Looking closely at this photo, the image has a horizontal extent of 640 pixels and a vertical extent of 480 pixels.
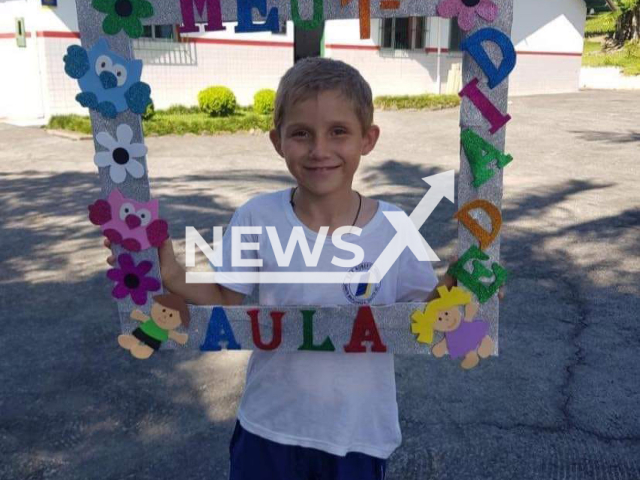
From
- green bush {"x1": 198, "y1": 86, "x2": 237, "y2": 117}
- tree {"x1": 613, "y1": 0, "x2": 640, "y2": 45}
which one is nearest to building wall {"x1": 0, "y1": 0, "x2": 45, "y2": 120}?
green bush {"x1": 198, "y1": 86, "x2": 237, "y2": 117}

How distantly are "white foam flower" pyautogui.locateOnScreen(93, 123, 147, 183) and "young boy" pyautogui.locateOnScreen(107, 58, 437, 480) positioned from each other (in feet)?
0.65

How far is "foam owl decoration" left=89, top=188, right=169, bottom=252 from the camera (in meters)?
1.51

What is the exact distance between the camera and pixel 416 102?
15.5m

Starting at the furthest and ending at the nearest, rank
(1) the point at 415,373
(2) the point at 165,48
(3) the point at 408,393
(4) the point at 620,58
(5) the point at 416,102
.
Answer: (4) the point at 620,58, (5) the point at 416,102, (2) the point at 165,48, (1) the point at 415,373, (3) the point at 408,393

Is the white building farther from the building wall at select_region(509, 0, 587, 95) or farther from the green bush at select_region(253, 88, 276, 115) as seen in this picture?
the green bush at select_region(253, 88, 276, 115)

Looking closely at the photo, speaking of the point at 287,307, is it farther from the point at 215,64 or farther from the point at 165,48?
the point at 215,64

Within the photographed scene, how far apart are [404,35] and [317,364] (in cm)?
1756

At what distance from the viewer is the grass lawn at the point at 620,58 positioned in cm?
2644

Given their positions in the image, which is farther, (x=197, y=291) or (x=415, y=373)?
(x=415, y=373)

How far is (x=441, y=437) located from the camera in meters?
2.81

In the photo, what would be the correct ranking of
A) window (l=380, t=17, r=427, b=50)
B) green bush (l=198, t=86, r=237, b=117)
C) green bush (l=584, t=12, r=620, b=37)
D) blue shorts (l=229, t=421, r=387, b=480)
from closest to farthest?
1. blue shorts (l=229, t=421, r=387, b=480)
2. green bush (l=198, t=86, r=237, b=117)
3. window (l=380, t=17, r=427, b=50)
4. green bush (l=584, t=12, r=620, b=37)

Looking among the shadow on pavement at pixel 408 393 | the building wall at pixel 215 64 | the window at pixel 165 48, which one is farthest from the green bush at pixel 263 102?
the shadow on pavement at pixel 408 393

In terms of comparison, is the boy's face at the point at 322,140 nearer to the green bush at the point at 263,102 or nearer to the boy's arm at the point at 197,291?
the boy's arm at the point at 197,291

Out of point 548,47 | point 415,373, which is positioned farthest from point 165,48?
point 548,47
